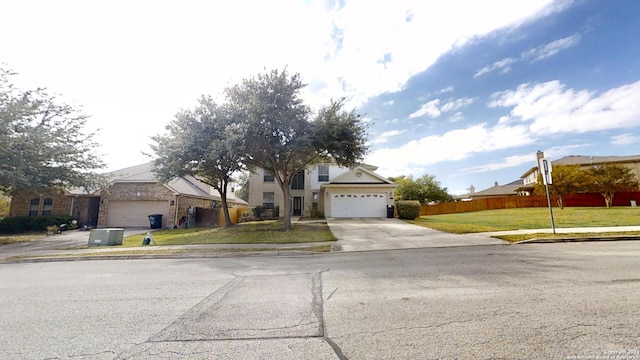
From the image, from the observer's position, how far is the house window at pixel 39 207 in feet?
68.7

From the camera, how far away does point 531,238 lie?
9953mm

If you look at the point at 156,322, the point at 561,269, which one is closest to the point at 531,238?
the point at 561,269

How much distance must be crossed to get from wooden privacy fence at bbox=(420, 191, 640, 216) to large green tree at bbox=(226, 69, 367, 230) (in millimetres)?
22646

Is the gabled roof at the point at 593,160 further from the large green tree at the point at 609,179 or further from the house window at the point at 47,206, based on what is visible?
the house window at the point at 47,206

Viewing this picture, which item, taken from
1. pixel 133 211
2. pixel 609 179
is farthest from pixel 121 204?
pixel 609 179

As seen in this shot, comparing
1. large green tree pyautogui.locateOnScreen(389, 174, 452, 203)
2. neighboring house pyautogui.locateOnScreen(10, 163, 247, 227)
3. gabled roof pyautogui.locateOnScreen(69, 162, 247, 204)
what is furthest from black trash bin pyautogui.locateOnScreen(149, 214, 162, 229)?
large green tree pyautogui.locateOnScreen(389, 174, 452, 203)

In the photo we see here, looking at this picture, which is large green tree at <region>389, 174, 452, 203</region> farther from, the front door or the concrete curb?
the concrete curb

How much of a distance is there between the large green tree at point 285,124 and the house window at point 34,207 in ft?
59.9

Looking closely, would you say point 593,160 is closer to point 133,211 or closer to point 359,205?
point 359,205

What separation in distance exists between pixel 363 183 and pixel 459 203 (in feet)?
60.7

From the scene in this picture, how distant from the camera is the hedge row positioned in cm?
1877

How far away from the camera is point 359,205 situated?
74.3 feet

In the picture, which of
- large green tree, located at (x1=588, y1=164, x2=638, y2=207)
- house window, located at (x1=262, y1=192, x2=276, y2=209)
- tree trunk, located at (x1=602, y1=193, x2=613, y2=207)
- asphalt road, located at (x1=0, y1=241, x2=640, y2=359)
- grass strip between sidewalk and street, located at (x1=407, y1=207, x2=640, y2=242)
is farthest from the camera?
tree trunk, located at (x1=602, y1=193, x2=613, y2=207)

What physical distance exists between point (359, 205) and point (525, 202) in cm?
2398
